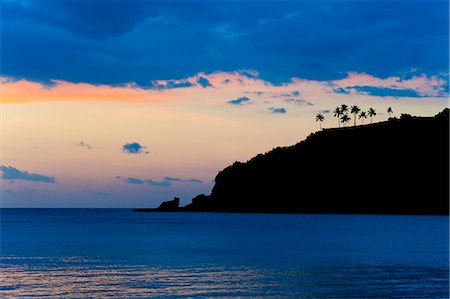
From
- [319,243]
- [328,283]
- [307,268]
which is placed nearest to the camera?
[328,283]

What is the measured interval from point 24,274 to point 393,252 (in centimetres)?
4604

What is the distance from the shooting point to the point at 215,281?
4716cm

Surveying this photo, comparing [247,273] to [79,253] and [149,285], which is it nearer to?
[149,285]

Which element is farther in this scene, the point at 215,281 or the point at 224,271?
the point at 224,271

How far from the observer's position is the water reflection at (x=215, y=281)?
1646 inches

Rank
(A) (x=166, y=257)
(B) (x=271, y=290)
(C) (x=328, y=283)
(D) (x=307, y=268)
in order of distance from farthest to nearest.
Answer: (A) (x=166, y=257), (D) (x=307, y=268), (C) (x=328, y=283), (B) (x=271, y=290)

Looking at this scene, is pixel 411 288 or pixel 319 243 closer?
pixel 411 288

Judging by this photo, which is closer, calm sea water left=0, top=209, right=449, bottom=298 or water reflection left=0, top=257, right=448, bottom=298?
water reflection left=0, top=257, right=448, bottom=298

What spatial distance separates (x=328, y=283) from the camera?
46656 mm

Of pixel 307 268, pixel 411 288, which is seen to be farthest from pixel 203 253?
pixel 411 288

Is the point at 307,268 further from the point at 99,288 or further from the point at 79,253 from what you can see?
the point at 79,253

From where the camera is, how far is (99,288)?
44219mm

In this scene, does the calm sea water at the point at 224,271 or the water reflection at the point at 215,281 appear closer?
the water reflection at the point at 215,281

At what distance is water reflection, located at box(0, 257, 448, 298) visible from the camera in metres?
41.8
